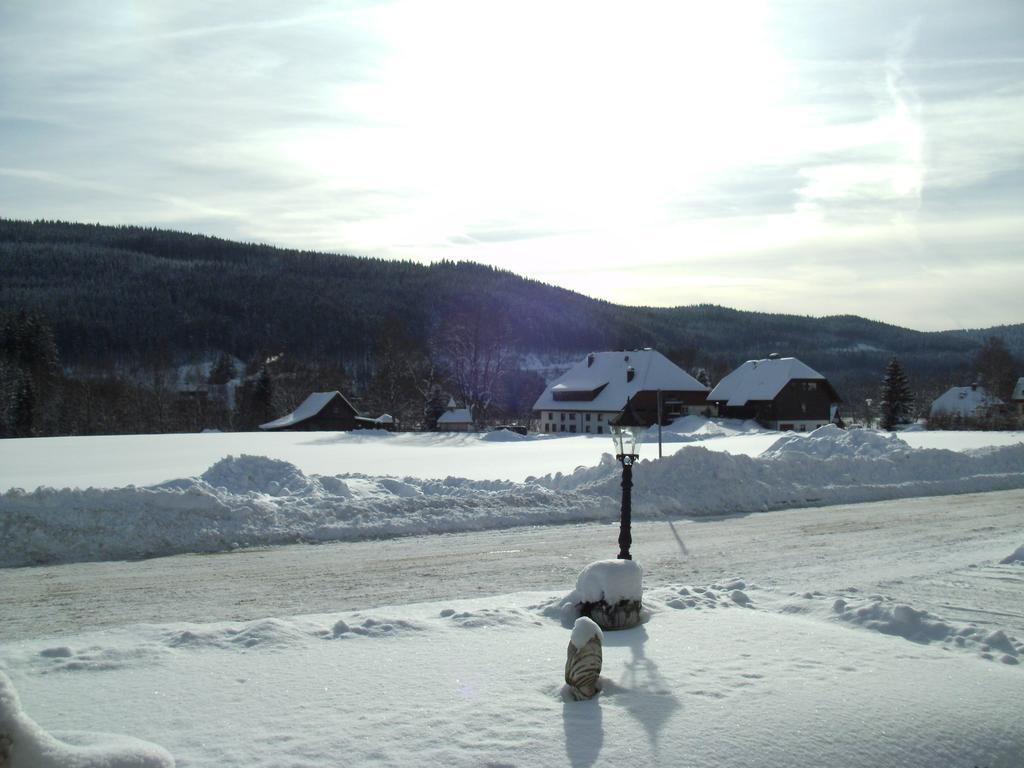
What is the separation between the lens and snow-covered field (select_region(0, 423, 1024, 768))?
557 cm

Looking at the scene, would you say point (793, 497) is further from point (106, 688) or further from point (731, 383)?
point (731, 383)

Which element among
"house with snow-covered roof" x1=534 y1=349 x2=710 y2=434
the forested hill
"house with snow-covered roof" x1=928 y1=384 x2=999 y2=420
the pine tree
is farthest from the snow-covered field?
the forested hill

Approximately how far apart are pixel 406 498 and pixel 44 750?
13.5m

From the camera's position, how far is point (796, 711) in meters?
6.02

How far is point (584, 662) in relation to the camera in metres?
6.18

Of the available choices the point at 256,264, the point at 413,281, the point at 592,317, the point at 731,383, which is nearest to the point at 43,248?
the point at 256,264

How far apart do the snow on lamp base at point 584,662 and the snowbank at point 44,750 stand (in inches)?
116

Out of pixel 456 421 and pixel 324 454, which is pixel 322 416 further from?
pixel 324 454

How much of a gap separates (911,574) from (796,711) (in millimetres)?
7163

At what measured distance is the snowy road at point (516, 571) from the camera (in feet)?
32.7

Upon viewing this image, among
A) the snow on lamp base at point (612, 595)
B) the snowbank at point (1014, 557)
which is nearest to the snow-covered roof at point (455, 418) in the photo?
the snowbank at point (1014, 557)

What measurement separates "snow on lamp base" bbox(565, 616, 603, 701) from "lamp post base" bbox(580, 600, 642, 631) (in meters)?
2.16

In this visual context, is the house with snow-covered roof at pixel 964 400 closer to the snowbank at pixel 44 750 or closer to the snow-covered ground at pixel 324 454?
the snow-covered ground at pixel 324 454

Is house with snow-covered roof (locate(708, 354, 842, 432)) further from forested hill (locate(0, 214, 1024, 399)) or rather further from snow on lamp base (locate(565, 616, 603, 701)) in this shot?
snow on lamp base (locate(565, 616, 603, 701))
